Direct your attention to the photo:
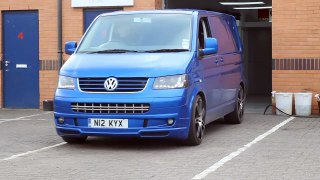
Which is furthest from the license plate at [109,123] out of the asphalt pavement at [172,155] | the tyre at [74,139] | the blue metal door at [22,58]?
the blue metal door at [22,58]

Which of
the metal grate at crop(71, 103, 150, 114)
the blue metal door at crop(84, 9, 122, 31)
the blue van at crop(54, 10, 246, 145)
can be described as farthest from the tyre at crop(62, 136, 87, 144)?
the blue metal door at crop(84, 9, 122, 31)

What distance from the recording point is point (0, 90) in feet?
52.3

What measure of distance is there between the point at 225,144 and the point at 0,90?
784cm

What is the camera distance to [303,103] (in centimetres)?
1363

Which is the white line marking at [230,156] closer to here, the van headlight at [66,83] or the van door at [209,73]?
the van door at [209,73]

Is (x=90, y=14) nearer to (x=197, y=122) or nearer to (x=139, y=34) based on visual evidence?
(x=139, y=34)

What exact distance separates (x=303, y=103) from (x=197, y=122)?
4673mm

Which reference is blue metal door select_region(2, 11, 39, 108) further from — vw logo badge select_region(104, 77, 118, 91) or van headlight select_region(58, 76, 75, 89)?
vw logo badge select_region(104, 77, 118, 91)

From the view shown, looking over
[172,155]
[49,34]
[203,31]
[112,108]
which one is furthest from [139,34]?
[49,34]

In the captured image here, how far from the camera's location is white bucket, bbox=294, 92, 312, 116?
13.6m

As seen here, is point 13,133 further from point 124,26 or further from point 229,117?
point 229,117

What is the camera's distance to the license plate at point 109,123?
8.99 meters

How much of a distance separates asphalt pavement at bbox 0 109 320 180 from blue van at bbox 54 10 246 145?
33cm

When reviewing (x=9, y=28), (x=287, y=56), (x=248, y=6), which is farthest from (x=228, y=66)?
(x=248, y=6)
